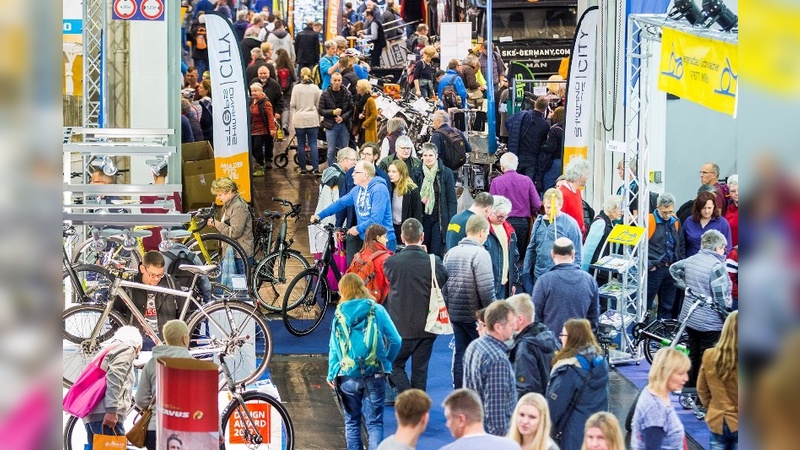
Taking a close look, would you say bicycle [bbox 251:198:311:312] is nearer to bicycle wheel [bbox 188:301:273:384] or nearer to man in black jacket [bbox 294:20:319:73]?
bicycle wheel [bbox 188:301:273:384]

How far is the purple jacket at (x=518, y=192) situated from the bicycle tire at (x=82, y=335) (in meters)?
5.15

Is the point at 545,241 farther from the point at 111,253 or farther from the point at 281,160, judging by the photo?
the point at 281,160

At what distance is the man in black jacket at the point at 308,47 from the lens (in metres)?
23.8

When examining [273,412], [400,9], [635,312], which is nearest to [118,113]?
[635,312]

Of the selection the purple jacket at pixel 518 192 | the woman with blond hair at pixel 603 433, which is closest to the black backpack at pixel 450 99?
the purple jacket at pixel 518 192

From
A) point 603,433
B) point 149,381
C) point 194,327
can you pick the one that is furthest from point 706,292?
point 149,381

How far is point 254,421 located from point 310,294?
12.8 ft

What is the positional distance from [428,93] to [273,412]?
569 inches

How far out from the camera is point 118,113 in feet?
51.9

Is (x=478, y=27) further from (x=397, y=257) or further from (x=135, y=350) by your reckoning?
(x=135, y=350)

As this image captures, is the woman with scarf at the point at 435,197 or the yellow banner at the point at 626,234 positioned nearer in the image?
the yellow banner at the point at 626,234

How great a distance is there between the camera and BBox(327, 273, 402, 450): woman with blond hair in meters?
7.86

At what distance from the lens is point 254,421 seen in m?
8.09

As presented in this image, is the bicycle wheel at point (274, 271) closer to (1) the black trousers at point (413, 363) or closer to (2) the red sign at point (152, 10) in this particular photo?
(1) the black trousers at point (413, 363)
